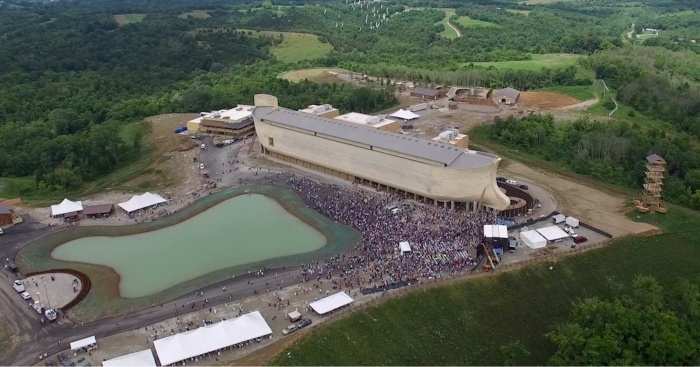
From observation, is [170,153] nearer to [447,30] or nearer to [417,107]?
[417,107]

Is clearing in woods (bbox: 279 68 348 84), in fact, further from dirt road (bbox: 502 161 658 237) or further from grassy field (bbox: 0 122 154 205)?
dirt road (bbox: 502 161 658 237)

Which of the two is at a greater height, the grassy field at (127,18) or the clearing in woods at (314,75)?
the grassy field at (127,18)

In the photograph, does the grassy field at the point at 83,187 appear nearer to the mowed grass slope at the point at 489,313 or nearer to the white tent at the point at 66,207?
the white tent at the point at 66,207

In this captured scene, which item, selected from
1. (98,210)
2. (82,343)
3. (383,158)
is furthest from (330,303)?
(98,210)

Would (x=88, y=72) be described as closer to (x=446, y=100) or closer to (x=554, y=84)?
(x=446, y=100)

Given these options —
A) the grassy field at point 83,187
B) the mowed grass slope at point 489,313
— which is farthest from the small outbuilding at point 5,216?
the mowed grass slope at point 489,313

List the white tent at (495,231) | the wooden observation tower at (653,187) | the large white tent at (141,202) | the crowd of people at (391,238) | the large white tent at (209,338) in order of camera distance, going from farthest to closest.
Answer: the large white tent at (141,202), the wooden observation tower at (653,187), the white tent at (495,231), the crowd of people at (391,238), the large white tent at (209,338)

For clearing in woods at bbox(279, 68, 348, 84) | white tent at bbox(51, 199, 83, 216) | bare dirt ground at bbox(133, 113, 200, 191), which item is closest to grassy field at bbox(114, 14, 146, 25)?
clearing in woods at bbox(279, 68, 348, 84)
